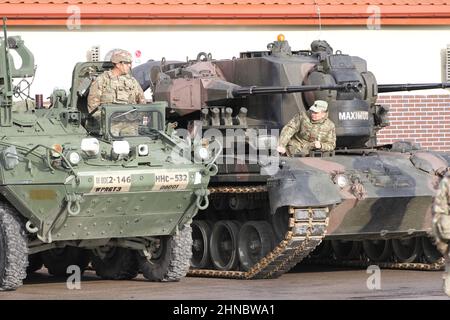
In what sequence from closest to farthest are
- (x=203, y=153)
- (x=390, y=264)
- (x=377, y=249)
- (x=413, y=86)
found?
1. (x=203, y=153)
2. (x=390, y=264)
3. (x=377, y=249)
4. (x=413, y=86)

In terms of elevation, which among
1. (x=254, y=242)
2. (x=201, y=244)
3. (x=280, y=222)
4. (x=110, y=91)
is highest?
(x=110, y=91)

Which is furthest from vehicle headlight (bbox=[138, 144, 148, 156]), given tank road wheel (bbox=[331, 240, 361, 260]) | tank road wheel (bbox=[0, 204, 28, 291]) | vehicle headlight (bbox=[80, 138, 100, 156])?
tank road wheel (bbox=[331, 240, 361, 260])

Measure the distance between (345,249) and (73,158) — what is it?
18.7 ft

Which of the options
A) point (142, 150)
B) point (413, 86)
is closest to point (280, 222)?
point (142, 150)

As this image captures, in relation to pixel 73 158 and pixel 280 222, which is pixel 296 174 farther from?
pixel 73 158

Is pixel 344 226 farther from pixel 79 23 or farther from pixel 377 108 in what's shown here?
pixel 79 23

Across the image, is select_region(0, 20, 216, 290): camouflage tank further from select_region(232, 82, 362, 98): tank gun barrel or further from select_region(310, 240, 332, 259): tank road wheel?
select_region(310, 240, 332, 259): tank road wheel

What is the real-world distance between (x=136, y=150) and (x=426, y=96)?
10.7 metres

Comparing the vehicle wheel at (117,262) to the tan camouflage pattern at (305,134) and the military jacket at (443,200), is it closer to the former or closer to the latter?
the tan camouflage pattern at (305,134)

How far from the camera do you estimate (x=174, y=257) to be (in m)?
16.7

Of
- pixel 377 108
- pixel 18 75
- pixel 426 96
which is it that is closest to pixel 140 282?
pixel 18 75

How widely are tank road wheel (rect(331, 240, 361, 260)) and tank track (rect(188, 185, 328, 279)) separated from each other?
2273 millimetres

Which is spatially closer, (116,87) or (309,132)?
(116,87)

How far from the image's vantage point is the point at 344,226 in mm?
17531
